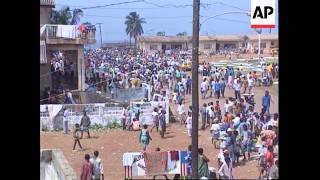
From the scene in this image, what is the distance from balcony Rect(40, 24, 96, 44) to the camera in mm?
4414

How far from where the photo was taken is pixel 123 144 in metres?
4.59

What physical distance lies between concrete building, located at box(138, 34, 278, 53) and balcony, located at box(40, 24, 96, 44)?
53 cm

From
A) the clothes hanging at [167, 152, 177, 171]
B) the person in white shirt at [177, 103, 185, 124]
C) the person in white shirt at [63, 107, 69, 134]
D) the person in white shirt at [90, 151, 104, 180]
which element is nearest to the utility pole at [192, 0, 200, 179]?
the clothes hanging at [167, 152, 177, 171]

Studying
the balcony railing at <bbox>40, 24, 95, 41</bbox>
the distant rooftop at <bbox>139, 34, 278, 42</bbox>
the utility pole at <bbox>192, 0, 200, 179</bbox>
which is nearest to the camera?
the utility pole at <bbox>192, 0, 200, 179</bbox>

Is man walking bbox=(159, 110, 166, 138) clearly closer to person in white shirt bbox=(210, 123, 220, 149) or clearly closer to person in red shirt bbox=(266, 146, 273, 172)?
person in white shirt bbox=(210, 123, 220, 149)

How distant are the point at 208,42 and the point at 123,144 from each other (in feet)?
4.12

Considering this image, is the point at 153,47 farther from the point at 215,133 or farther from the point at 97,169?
the point at 97,169

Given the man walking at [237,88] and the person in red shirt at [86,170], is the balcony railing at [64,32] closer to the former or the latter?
the person in red shirt at [86,170]

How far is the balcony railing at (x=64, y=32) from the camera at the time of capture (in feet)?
14.5

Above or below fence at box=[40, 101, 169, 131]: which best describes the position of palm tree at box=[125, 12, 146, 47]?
above
